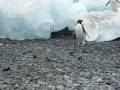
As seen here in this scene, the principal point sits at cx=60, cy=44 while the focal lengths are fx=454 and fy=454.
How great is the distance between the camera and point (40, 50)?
7.63 meters

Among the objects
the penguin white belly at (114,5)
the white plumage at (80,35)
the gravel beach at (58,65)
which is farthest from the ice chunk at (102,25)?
the white plumage at (80,35)

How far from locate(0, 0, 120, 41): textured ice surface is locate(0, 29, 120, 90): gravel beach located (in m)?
0.40

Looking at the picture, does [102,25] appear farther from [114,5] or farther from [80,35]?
[80,35]

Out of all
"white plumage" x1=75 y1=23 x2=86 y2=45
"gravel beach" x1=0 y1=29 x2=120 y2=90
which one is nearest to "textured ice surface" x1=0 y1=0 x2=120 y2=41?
"gravel beach" x1=0 y1=29 x2=120 y2=90

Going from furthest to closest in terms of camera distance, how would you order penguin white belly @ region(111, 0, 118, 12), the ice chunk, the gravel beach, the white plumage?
1. penguin white belly @ region(111, 0, 118, 12)
2. the ice chunk
3. the white plumage
4. the gravel beach

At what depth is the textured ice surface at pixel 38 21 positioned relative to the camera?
30.8ft

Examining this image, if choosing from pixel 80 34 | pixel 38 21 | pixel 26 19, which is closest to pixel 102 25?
pixel 80 34

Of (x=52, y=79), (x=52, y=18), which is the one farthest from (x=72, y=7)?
(x=52, y=79)

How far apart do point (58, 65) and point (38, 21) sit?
356 cm

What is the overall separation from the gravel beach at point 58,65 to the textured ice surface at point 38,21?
40 cm

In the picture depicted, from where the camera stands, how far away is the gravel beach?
4766mm

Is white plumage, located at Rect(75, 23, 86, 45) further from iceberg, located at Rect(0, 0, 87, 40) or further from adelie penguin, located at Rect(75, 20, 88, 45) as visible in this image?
iceberg, located at Rect(0, 0, 87, 40)

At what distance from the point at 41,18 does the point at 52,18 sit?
1.07 feet

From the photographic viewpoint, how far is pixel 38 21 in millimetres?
9430
